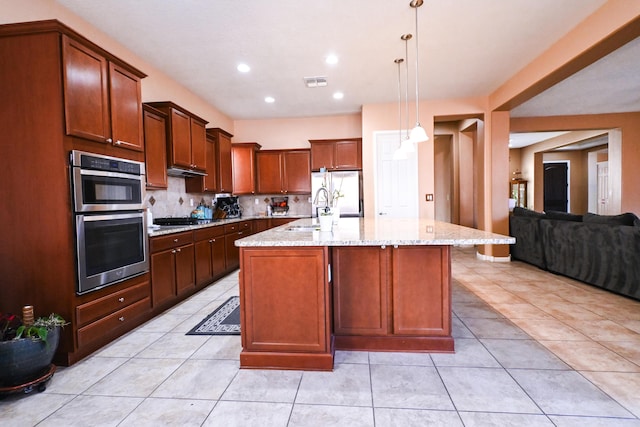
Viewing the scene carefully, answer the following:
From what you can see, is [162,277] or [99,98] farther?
[162,277]

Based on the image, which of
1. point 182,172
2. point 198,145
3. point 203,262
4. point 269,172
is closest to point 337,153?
point 269,172

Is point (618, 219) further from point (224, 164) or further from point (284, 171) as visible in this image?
point (224, 164)

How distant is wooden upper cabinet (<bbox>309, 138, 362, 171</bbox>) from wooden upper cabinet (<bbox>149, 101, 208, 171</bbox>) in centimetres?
202

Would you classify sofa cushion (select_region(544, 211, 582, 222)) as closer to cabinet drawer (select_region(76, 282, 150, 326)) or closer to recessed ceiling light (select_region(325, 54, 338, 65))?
recessed ceiling light (select_region(325, 54, 338, 65))

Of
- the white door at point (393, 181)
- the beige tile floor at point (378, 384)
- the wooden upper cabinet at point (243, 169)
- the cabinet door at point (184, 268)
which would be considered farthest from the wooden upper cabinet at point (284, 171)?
the beige tile floor at point (378, 384)

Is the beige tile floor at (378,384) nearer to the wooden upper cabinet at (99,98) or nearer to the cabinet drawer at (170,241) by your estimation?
the cabinet drawer at (170,241)

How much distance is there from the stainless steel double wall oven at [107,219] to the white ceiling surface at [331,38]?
139cm

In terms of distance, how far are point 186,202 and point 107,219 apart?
7.56 feet

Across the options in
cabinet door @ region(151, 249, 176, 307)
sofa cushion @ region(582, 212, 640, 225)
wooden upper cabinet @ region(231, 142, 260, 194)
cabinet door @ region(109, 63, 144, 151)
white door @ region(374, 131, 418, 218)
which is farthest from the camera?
wooden upper cabinet @ region(231, 142, 260, 194)

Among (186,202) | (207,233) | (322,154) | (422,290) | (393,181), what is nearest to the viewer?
(422,290)

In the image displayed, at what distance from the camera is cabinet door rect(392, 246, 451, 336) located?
2094 millimetres

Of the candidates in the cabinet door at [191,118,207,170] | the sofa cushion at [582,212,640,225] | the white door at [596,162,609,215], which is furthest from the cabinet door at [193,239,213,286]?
the white door at [596,162,609,215]

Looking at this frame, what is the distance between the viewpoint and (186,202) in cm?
452

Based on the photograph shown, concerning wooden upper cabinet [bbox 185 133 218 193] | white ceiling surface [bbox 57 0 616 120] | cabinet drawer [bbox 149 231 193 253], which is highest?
white ceiling surface [bbox 57 0 616 120]
